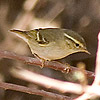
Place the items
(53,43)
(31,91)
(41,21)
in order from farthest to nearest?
1. (41,21)
2. (53,43)
3. (31,91)

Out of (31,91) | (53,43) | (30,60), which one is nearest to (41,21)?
(53,43)

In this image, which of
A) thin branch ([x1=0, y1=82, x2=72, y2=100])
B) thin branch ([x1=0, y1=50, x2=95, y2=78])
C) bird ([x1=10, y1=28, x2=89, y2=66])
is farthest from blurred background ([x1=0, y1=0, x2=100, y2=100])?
thin branch ([x1=0, y1=82, x2=72, y2=100])

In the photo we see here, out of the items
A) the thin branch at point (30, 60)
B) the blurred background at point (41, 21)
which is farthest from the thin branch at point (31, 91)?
the blurred background at point (41, 21)

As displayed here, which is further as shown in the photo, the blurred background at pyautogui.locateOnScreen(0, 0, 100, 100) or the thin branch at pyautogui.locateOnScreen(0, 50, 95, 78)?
the blurred background at pyautogui.locateOnScreen(0, 0, 100, 100)

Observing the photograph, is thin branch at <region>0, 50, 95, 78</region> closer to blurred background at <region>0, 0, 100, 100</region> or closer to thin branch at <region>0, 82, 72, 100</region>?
thin branch at <region>0, 82, 72, 100</region>

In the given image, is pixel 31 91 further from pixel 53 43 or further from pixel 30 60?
pixel 53 43

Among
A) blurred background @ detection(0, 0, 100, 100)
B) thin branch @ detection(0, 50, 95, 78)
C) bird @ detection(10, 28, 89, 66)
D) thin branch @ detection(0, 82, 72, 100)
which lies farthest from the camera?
blurred background @ detection(0, 0, 100, 100)

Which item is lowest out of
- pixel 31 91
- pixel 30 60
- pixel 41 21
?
pixel 31 91

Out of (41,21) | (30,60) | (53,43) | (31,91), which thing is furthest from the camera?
(41,21)
